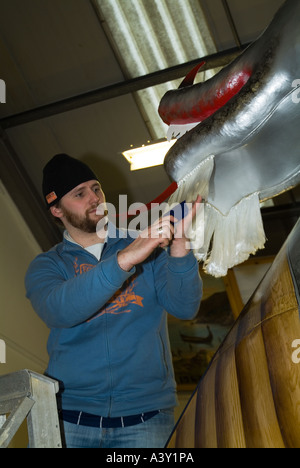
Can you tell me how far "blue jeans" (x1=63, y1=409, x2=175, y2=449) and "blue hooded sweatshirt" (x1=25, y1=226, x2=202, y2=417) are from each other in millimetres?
41

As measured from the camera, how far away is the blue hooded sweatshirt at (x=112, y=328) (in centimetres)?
130

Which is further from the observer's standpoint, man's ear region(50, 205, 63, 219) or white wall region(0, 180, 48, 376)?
white wall region(0, 180, 48, 376)

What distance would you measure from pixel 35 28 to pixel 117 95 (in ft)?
2.85

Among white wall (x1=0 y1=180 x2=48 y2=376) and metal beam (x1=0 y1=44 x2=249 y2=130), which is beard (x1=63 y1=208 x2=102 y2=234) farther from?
metal beam (x1=0 y1=44 x2=249 y2=130)

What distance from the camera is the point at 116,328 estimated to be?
4.67 feet

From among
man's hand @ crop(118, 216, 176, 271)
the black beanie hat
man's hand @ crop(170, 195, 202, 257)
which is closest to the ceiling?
the black beanie hat

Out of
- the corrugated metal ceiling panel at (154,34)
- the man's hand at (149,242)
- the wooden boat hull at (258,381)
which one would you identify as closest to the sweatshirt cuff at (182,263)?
the man's hand at (149,242)

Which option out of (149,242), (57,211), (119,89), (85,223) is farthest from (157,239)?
(119,89)

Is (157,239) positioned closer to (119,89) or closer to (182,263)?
(182,263)

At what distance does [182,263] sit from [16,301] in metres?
3.29

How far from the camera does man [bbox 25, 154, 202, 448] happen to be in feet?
4.13

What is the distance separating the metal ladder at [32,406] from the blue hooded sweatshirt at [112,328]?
0.34 metres

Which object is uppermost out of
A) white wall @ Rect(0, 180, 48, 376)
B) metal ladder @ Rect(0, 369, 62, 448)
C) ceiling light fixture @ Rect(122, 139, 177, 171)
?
metal ladder @ Rect(0, 369, 62, 448)
